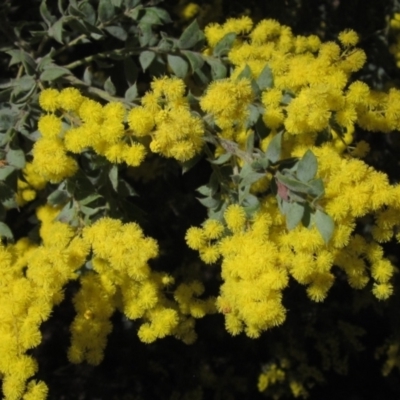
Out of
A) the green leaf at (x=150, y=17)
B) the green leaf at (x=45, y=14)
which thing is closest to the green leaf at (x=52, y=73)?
the green leaf at (x=45, y=14)

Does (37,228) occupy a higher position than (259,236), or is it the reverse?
(259,236)

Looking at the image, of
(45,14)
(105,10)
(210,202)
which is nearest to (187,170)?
(210,202)

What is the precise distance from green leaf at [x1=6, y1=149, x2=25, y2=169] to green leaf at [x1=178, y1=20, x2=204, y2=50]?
634mm

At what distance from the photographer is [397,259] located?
12.0 ft

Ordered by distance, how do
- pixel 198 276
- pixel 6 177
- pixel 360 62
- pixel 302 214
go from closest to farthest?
pixel 302 214 → pixel 6 177 → pixel 360 62 → pixel 198 276

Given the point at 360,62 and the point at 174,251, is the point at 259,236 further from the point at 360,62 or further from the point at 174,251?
the point at 174,251

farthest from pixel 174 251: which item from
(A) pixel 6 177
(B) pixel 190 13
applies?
(A) pixel 6 177

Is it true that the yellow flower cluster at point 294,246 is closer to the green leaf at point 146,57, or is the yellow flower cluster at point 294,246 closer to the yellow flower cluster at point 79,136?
the yellow flower cluster at point 79,136

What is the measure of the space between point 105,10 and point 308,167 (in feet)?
3.06

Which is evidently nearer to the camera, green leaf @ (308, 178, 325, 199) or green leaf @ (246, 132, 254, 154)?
green leaf @ (308, 178, 325, 199)

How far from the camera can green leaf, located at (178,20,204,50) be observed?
2.37 meters

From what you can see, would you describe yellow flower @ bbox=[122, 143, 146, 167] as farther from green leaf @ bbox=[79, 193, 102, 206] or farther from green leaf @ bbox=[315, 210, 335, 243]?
green leaf @ bbox=[315, 210, 335, 243]

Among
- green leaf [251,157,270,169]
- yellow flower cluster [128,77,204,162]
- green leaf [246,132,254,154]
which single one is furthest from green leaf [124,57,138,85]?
green leaf [251,157,270,169]

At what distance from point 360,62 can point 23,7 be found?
1469 millimetres
